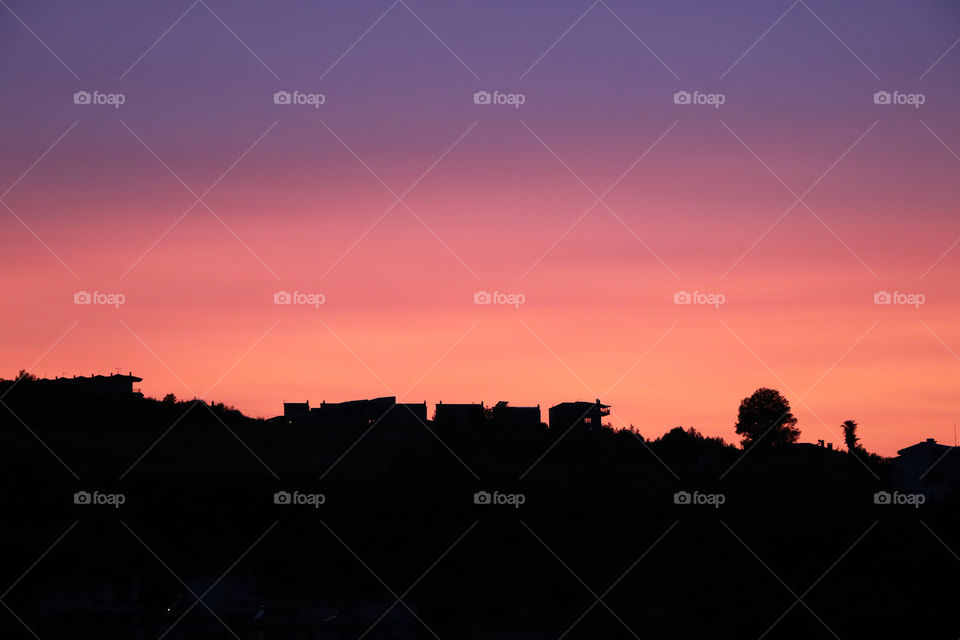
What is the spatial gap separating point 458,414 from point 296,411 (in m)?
8.50

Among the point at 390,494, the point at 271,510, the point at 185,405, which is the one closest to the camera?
the point at 271,510

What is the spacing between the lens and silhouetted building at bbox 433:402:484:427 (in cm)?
5022

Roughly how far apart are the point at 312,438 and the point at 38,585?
20.0m

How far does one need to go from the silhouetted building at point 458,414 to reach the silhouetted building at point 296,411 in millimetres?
6277

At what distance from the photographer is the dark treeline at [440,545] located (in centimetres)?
2636

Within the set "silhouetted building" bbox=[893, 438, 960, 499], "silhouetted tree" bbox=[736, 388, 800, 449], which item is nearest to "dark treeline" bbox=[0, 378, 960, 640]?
"silhouetted building" bbox=[893, 438, 960, 499]

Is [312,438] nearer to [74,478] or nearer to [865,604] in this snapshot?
[74,478]

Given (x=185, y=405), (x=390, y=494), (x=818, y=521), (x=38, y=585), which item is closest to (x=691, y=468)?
(x=818, y=521)

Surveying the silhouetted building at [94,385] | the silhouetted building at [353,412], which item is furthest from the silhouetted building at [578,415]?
the silhouetted building at [94,385]

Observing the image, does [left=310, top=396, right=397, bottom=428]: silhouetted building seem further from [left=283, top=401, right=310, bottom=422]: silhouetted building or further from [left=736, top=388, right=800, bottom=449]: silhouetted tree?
[left=736, top=388, right=800, bottom=449]: silhouetted tree

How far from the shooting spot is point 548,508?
33.7 metres

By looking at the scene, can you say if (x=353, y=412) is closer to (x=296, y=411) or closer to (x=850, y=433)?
(x=296, y=411)

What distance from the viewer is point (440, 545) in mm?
30531

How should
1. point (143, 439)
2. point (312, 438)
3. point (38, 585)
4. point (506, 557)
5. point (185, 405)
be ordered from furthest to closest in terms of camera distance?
1. point (185, 405)
2. point (312, 438)
3. point (143, 439)
4. point (506, 557)
5. point (38, 585)
